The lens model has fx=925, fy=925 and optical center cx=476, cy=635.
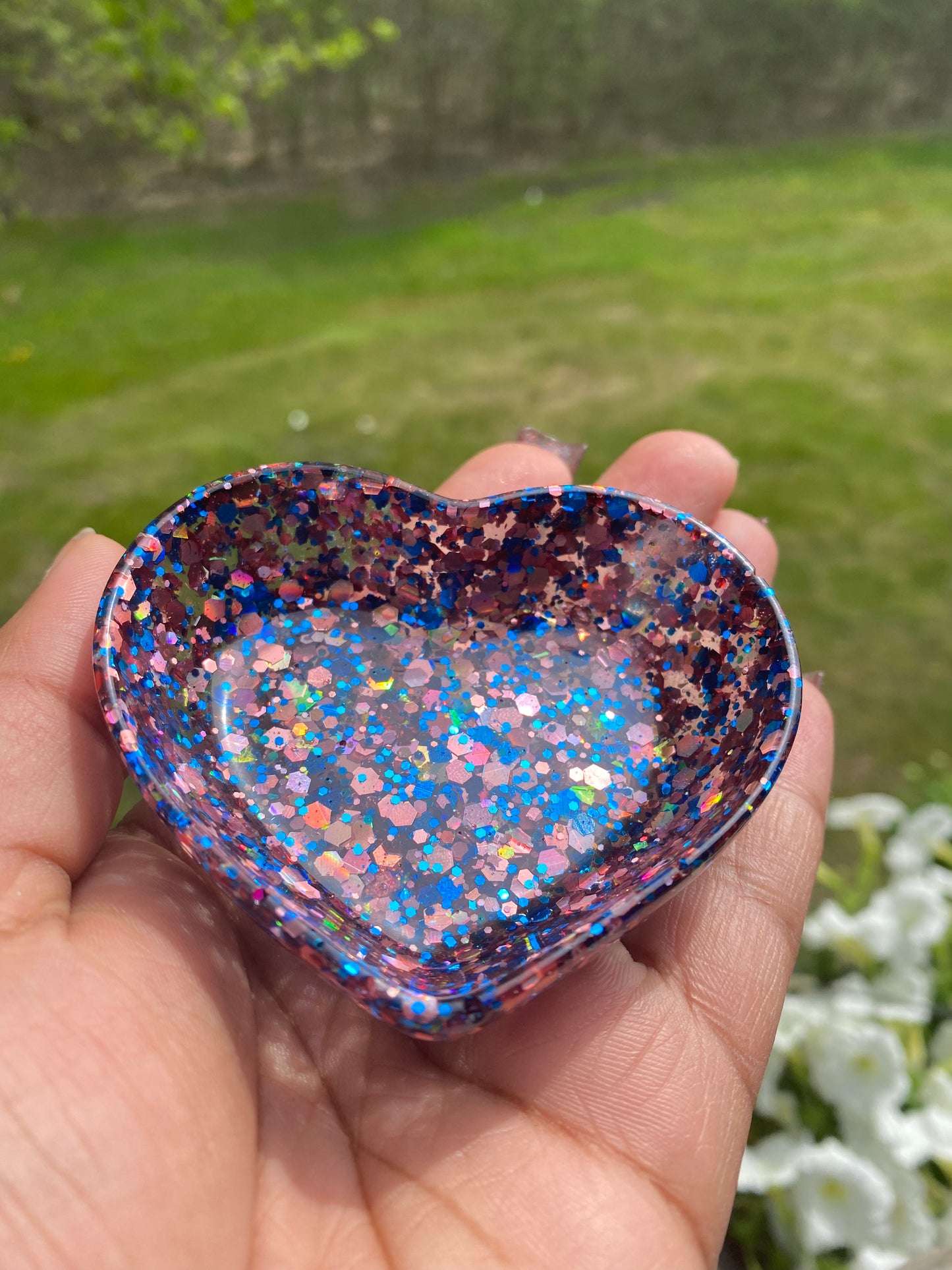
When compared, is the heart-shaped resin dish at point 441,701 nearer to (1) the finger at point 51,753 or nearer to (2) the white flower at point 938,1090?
(1) the finger at point 51,753

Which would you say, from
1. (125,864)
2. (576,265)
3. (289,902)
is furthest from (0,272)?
(289,902)

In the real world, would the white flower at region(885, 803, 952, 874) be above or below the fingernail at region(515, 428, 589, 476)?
below

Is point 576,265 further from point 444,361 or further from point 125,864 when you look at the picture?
point 125,864

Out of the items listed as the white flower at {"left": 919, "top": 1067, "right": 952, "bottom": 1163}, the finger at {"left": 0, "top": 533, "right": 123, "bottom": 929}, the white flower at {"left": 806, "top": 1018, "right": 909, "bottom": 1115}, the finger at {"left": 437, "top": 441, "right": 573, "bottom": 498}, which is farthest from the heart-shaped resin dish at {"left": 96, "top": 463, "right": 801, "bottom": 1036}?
the white flower at {"left": 919, "top": 1067, "right": 952, "bottom": 1163}

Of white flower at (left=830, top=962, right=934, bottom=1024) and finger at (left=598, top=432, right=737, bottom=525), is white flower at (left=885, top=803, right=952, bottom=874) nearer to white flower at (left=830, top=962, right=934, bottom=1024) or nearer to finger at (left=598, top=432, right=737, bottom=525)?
white flower at (left=830, top=962, right=934, bottom=1024)

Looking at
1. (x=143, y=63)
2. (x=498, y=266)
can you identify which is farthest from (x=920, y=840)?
(x=143, y=63)

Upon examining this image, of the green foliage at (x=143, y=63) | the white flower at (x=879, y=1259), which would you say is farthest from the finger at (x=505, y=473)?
the green foliage at (x=143, y=63)

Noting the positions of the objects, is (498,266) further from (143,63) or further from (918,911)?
(918,911)
